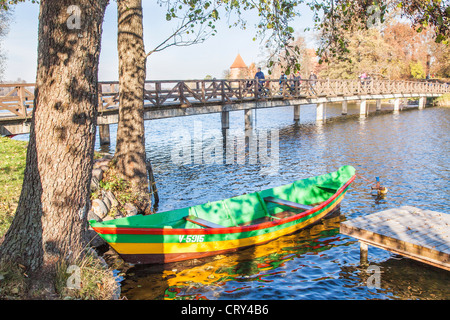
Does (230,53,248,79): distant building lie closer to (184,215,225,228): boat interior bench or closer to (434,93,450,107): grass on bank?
(434,93,450,107): grass on bank

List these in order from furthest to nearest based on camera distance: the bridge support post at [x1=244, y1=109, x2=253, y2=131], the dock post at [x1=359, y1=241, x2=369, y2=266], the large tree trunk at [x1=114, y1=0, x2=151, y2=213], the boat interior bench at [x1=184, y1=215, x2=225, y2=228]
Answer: the bridge support post at [x1=244, y1=109, x2=253, y2=131] → the large tree trunk at [x1=114, y1=0, x2=151, y2=213] → the boat interior bench at [x1=184, y1=215, x2=225, y2=228] → the dock post at [x1=359, y1=241, x2=369, y2=266]

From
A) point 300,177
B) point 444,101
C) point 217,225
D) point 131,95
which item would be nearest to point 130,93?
point 131,95

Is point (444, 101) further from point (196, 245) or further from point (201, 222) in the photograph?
point (196, 245)

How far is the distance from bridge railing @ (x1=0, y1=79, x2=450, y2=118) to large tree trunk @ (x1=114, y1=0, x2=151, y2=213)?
613cm

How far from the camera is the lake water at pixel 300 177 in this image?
6941 mm

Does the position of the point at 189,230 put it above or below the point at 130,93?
below

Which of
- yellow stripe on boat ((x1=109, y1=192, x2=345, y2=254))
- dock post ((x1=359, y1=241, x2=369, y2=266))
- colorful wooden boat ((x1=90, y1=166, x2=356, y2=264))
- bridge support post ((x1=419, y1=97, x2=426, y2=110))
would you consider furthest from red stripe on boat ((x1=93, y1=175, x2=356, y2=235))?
bridge support post ((x1=419, y1=97, x2=426, y2=110))

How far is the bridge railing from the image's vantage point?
1505cm

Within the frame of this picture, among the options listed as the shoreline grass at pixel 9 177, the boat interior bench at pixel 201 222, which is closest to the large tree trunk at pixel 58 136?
the shoreline grass at pixel 9 177

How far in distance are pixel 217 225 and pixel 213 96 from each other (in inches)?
590

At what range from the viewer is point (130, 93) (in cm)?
1075

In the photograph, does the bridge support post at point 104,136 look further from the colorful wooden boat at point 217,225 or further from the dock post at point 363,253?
the dock post at point 363,253
